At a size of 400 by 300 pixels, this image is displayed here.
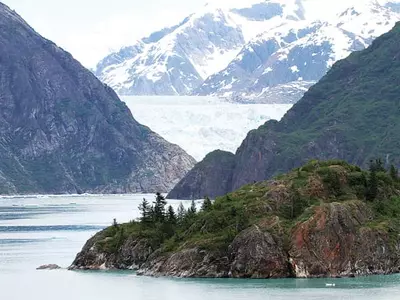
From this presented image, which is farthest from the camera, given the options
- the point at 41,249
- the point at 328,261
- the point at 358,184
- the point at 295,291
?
the point at 41,249

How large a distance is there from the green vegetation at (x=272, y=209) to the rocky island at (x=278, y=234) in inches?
4.3

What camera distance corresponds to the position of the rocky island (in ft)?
396

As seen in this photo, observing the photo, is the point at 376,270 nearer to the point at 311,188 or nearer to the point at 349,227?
the point at 349,227

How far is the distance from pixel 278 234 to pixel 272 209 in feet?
26.2

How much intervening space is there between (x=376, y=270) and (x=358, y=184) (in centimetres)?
1744

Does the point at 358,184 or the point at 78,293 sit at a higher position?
the point at 358,184

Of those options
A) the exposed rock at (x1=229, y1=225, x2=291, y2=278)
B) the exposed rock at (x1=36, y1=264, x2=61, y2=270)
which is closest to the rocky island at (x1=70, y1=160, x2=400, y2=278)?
the exposed rock at (x1=229, y1=225, x2=291, y2=278)

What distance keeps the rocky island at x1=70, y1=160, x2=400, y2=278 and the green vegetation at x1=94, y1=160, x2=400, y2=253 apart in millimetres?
110

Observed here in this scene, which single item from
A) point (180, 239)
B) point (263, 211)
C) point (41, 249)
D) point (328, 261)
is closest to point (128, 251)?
A: point (180, 239)

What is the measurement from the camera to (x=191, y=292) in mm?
113375

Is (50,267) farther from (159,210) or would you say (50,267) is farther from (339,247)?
(339,247)

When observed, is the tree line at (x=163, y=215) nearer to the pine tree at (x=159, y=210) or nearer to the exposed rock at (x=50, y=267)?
the pine tree at (x=159, y=210)

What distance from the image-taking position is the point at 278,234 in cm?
12169

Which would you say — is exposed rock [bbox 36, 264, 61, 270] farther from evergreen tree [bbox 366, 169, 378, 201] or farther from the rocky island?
evergreen tree [bbox 366, 169, 378, 201]
